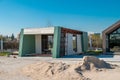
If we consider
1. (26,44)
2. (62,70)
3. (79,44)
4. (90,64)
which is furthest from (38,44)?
(62,70)

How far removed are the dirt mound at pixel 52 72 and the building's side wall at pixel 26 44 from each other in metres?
11.4

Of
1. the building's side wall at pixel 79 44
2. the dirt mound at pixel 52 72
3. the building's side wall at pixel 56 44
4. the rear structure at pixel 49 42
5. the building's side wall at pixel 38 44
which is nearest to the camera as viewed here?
the dirt mound at pixel 52 72

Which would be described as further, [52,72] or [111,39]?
[111,39]

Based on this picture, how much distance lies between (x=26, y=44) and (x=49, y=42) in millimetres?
2933

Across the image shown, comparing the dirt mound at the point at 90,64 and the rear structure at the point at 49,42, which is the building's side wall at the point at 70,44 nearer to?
the rear structure at the point at 49,42

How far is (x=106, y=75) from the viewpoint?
9.98 m

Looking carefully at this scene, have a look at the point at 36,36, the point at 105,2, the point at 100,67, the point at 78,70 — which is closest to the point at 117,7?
the point at 105,2

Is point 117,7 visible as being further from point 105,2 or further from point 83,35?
point 83,35

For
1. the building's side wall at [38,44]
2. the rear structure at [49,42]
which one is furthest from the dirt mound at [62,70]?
the building's side wall at [38,44]

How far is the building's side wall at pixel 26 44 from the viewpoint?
2325cm

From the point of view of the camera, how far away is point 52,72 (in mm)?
10641

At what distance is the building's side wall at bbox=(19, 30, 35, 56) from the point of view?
23250 millimetres

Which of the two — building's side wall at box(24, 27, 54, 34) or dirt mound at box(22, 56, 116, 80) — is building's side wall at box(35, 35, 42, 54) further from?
dirt mound at box(22, 56, 116, 80)

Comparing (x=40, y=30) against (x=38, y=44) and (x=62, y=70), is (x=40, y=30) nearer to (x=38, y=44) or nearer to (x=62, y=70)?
(x=38, y=44)
